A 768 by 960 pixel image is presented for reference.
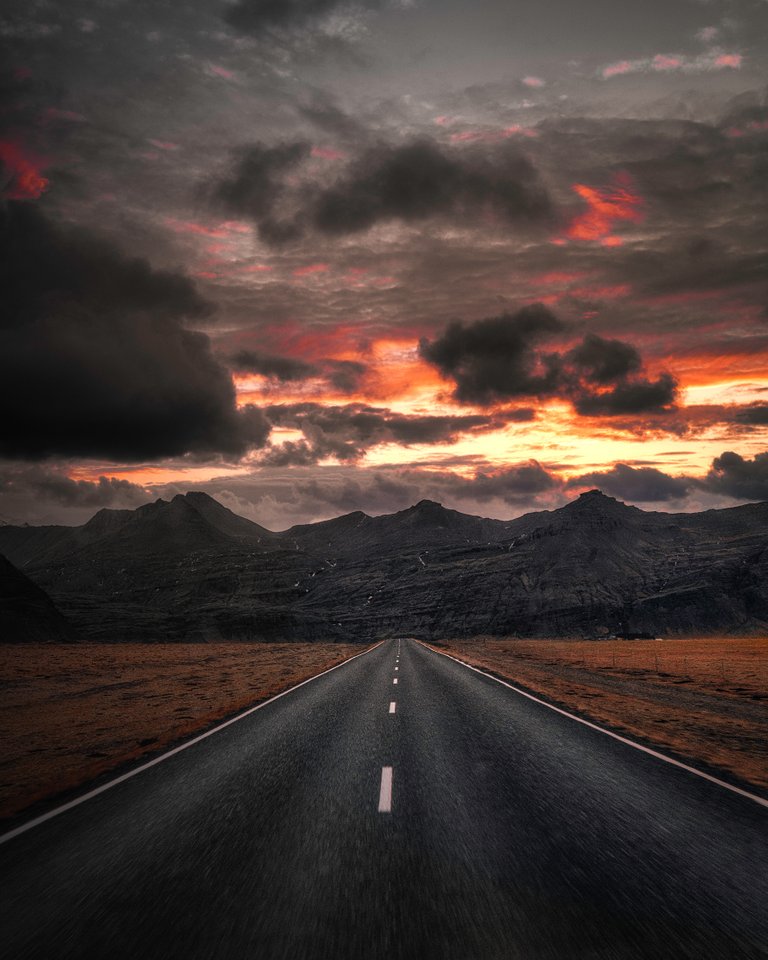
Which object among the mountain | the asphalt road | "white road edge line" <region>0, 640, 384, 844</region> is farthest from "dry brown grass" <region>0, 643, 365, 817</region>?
the mountain

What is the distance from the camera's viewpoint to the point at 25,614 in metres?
79.1

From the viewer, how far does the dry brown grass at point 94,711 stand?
9180mm

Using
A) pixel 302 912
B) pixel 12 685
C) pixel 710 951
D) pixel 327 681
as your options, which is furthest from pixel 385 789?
pixel 12 685

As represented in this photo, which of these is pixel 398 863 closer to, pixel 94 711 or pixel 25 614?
pixel 94 711

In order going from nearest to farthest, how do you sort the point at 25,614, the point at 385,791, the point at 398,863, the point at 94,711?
the point at 398,863 → the point at 385,791 → the point at 94,711 → the point at 25,614

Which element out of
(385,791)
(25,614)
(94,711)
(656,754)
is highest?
(385,791)

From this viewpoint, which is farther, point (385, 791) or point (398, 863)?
point (385, 791)

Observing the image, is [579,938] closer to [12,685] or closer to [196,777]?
[196,777]

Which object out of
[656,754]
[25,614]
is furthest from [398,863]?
[25,614]

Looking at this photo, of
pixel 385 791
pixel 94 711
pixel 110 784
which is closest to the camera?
pixel 385 791

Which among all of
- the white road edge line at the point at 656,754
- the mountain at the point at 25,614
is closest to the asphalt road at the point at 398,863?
the white road edge line at the point at 656,754

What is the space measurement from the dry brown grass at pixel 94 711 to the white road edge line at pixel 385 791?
477cm

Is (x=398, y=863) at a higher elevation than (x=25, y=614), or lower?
higher

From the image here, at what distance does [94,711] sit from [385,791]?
13.4 m
